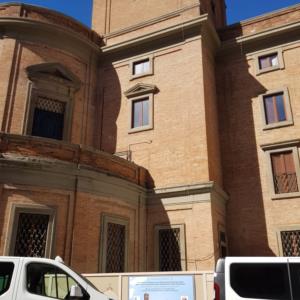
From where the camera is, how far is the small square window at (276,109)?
701 inches

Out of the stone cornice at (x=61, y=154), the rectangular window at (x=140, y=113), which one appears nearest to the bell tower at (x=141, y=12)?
the rectangular window at (x=140, y=113)

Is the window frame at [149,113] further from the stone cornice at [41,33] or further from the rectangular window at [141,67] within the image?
the stone cornice at [41,33]

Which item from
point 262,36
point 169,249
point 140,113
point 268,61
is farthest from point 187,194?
point 262,36

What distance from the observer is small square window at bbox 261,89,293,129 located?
1781 centimetres

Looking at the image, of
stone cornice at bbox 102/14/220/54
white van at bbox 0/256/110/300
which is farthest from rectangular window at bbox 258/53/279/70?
white van at bbox 0/256/110/300

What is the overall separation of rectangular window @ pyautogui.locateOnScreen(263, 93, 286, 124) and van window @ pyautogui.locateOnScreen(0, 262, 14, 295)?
46.8ft

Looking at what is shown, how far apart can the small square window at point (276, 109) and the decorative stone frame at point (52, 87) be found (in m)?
9.37

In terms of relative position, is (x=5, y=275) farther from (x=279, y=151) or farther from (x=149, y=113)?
(x=279, y=151)

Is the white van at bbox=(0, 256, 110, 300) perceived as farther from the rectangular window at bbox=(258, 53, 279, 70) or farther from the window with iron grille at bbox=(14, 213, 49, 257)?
the rectangular window at bbox=(258, 53, 279, 70)

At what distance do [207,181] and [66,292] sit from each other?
9506 mm

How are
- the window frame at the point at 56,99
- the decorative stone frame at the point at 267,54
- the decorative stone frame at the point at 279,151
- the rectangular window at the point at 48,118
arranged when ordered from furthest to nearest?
1. the decorative stone frame at the point at 267,54
2. the rectangular window at the point at 48,118
3. the window frame at the point at 56,99
4. the decorative stone frame at the point at 279,151

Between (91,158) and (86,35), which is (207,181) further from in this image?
(86,35)

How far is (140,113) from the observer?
1905 cm

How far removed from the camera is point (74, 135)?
18.8 metres
